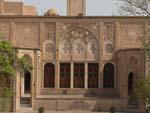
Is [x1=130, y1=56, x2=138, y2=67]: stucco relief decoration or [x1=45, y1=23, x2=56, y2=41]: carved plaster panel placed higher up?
[x1=45, y1=23, x2=56, y2=41]: carved plaster panel

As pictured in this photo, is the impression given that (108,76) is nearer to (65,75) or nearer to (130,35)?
(65,75)

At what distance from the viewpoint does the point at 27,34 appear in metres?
49.5

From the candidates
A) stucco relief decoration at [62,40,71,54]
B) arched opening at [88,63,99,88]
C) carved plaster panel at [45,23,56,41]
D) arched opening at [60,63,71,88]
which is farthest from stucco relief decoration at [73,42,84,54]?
carved plaster panel at [45,23,56,41]

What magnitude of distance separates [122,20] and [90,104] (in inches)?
348

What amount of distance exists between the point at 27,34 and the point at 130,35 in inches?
363

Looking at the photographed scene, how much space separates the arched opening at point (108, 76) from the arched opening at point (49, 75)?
15.2ft

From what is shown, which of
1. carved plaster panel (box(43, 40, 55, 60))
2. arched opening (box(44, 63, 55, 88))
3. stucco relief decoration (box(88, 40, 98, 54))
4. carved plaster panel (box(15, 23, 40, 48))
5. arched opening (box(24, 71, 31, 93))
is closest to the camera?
arched opening (box(24, 71, 31, 93))

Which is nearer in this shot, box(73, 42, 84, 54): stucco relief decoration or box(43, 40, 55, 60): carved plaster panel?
box(43, 40, 55, 60): carved plaster panel

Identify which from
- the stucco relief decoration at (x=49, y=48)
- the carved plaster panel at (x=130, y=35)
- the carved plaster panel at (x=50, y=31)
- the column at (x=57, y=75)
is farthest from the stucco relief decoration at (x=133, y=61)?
the carved plaster panel at (x=50, y=31)

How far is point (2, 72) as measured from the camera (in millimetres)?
29516

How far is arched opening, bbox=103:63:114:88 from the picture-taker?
4922 cm

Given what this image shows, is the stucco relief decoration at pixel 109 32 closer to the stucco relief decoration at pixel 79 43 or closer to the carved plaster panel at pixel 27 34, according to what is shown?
the stucco relief decoration at pixel 79 43

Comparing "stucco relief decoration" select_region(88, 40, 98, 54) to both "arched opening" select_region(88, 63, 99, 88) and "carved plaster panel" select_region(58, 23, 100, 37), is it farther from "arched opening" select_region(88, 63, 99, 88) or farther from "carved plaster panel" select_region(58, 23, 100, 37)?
"arched opening" select_region(88, 63, 99, 88)

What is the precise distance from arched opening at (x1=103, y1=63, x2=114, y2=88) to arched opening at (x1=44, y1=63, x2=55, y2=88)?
4.64m
